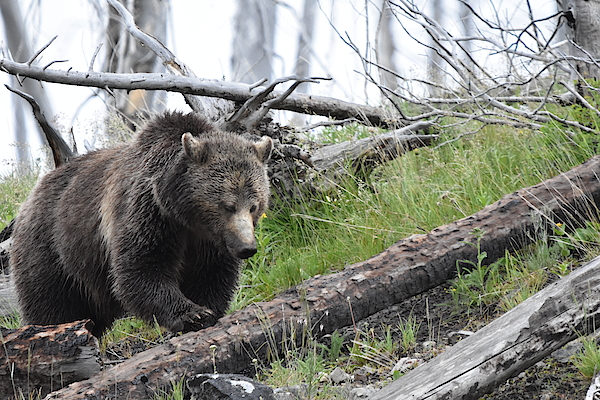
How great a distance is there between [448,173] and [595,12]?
1901 mm

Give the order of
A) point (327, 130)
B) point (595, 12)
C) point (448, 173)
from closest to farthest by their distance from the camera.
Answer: point (595, 12)
point (448, 173)
point (327, 130)

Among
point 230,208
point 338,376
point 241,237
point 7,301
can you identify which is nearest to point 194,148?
point 230,208

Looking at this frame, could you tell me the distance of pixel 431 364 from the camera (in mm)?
2896

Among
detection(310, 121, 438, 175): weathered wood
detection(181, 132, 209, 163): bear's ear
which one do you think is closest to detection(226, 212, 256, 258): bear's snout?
detection(181, 132, 209, 163): bear's ear

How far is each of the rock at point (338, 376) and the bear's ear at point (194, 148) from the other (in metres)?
1.67

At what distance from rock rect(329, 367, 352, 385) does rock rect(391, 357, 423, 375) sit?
272 millimetres

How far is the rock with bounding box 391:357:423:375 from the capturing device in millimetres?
3510

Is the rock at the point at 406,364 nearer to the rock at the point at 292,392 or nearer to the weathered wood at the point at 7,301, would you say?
the rock at the point at 292,392

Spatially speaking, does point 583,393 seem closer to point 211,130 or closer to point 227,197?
point 227,197

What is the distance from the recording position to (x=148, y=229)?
4059mm

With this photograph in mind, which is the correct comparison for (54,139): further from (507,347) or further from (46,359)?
(507,347)

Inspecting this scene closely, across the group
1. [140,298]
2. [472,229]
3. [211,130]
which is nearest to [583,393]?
[472,229]

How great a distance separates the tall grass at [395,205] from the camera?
519 cm

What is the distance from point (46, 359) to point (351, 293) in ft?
6.20
